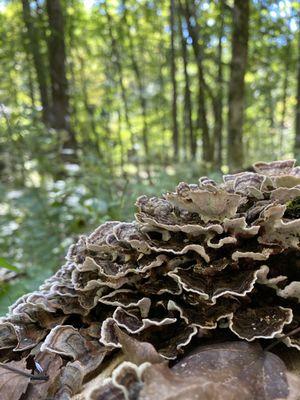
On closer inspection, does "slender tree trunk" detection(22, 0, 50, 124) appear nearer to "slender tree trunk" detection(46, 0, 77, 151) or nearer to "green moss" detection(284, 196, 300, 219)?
"slender tree trunk" detection(46, 0, 77, 151)

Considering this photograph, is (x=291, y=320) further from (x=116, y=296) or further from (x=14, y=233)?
(x=14, y=233)

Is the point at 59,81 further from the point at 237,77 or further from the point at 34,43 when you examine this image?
the point at 237,77

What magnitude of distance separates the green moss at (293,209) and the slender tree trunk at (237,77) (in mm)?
4165

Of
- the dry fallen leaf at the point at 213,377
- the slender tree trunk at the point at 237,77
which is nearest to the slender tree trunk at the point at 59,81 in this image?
the slender tree trunk at the point at 237,77

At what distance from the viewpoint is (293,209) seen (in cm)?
209

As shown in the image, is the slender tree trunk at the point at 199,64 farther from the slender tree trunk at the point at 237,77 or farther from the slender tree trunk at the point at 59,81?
the slender tree trunk at the point at 59,81

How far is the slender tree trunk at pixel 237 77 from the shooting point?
20.1 ft

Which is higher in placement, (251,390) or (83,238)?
(83,238)

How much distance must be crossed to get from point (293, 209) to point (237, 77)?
486 cm

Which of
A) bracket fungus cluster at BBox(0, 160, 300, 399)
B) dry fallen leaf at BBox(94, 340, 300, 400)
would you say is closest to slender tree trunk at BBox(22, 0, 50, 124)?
bracket fungus cluster at BBox(0, 160, 300, 399)

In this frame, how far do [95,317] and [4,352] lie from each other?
0.52 m

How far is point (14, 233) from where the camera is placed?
6.57 meters

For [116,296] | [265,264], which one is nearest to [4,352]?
[116,296]

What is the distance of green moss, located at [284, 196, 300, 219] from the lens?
206cm
